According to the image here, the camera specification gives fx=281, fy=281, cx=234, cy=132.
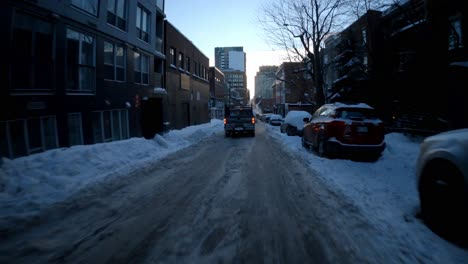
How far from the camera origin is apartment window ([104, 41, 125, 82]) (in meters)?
15.0

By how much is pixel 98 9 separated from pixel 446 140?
50.4 feet

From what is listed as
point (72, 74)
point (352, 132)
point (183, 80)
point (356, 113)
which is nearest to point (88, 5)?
point (72, 74)

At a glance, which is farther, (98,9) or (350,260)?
(98,9)

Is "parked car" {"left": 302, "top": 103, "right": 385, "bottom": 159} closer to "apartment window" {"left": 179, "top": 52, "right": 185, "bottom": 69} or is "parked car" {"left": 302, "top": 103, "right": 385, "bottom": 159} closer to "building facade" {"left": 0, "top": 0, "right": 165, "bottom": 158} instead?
"building facade" {"left": 0, "top": 0, "right": 165, "bottom": 158}

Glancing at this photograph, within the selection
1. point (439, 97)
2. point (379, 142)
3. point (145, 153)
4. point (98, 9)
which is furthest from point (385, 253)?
point (98, 9)

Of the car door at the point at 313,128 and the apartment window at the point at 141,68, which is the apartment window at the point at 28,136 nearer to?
the apartment window at the point at 141,68

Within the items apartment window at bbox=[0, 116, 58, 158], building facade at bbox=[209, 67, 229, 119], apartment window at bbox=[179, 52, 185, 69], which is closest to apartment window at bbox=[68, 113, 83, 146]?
apartment window at bbox=[0, 116, 58, 158]

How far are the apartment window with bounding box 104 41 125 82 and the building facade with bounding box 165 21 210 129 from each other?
790cm

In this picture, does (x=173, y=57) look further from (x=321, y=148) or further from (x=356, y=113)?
(x=356, y=113)

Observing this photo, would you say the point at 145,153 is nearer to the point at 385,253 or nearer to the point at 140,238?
the point at 140,238

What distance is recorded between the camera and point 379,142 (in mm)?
8773

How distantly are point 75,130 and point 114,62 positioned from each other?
516cm

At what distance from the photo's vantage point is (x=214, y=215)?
4.46m

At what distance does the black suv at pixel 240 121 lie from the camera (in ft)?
66.4
